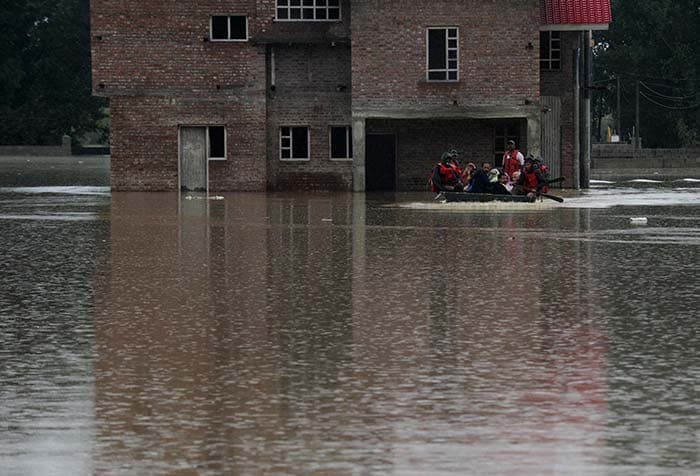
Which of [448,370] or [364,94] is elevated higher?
[364,94]

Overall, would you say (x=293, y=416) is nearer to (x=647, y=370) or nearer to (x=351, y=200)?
(x=647, y=370)

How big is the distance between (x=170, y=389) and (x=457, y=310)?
5.47 m

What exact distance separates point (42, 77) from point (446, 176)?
83770mm

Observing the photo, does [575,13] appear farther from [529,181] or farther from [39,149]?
[39,149]

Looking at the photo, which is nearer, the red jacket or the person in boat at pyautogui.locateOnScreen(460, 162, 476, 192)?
the person in boat at pyautogui.locateOnScreen(460, 162, 476, 192)

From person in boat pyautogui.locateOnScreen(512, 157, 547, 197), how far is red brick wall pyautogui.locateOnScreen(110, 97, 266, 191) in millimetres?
13485

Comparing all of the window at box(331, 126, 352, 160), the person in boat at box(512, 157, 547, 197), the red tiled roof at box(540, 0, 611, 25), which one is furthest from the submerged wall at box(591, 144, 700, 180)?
the person in boat at box(512, 157, 547, 197)

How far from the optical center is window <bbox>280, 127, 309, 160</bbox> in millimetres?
54250

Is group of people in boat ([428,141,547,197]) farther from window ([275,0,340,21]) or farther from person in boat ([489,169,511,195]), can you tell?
window ([275,0,340,21])

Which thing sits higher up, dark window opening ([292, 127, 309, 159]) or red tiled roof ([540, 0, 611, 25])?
red tiled roof ([540, 0, 611, 25])

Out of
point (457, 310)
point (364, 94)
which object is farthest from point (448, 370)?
point (364, 94)

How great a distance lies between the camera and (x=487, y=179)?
131ft

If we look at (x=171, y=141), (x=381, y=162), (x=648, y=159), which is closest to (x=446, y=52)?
(x=381, y=162)

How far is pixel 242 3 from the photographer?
5397cm
